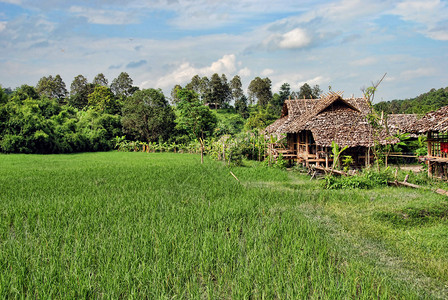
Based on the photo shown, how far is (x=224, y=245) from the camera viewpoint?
13.4ft

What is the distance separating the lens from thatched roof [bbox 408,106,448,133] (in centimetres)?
834

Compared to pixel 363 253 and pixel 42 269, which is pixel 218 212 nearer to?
pixel 363 253

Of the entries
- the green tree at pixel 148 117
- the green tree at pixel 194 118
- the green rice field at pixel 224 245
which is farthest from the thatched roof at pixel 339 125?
the green tree at pixel 148 117

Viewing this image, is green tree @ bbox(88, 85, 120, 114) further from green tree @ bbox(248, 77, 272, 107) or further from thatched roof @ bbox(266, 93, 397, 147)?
thatched roof @ bbox(266, 93, 397, 147)

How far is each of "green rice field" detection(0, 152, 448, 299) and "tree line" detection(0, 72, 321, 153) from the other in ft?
58.0

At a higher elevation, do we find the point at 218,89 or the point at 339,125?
the point at 218,89

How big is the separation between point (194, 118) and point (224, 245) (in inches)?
963

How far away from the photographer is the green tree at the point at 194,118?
27.8 meters

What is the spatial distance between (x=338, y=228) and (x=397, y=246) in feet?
3.23

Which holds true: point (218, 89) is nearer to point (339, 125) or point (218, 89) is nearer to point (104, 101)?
point (104, 101)

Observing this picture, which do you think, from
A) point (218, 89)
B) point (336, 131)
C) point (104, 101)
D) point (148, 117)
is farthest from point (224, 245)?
point (218, 89)

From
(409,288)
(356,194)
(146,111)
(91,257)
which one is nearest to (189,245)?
(91,257)

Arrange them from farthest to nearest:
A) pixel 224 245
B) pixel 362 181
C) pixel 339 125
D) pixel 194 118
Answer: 1. pixel 194 118
2. pixel 339 125
3. pixel 362 181
4. pixel 224 245

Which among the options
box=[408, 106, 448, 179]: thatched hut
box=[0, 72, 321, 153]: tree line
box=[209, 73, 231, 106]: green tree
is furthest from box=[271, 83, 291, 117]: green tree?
box=[408, 106, 448, 179]: thatched hut
